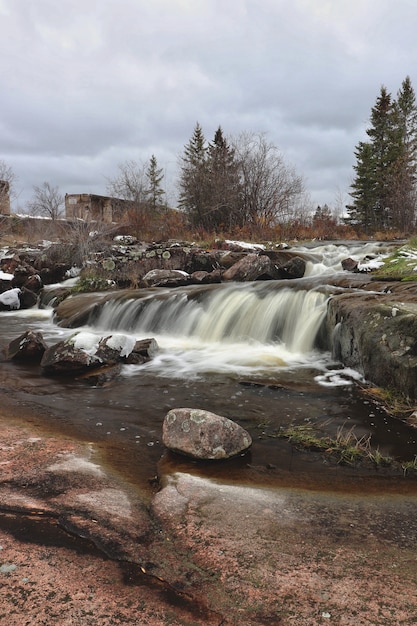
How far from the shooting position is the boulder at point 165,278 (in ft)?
42.9

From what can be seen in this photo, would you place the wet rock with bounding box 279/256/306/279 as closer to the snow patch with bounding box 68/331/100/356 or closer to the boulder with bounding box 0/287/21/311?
the snow patch with bounding box 68/331/100/356

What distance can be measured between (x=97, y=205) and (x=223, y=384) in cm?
3430

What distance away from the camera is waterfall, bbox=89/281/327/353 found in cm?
821

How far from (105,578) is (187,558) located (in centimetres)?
41

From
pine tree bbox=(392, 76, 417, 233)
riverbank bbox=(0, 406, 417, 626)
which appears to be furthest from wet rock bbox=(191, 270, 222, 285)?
pine tree bbox=(392, 76, 417, 233)

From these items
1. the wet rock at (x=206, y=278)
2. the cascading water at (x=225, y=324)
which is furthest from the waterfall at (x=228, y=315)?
the wet rock at (x=206, y=278)

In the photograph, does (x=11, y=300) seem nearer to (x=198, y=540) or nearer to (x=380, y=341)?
(x=380, y=341)

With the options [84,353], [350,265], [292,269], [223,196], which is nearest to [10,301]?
[84,353]

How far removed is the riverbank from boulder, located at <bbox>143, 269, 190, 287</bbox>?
33.3ft

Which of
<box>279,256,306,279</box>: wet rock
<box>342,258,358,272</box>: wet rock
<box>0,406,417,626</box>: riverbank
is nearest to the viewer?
<box>0,406,417,626</box>: riverbank

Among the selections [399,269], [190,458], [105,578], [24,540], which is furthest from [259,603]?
[399,269]

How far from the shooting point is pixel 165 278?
44.4ft

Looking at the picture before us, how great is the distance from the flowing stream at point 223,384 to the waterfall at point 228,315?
0.03 meters

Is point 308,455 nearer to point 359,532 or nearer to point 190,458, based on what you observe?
point 190,458
